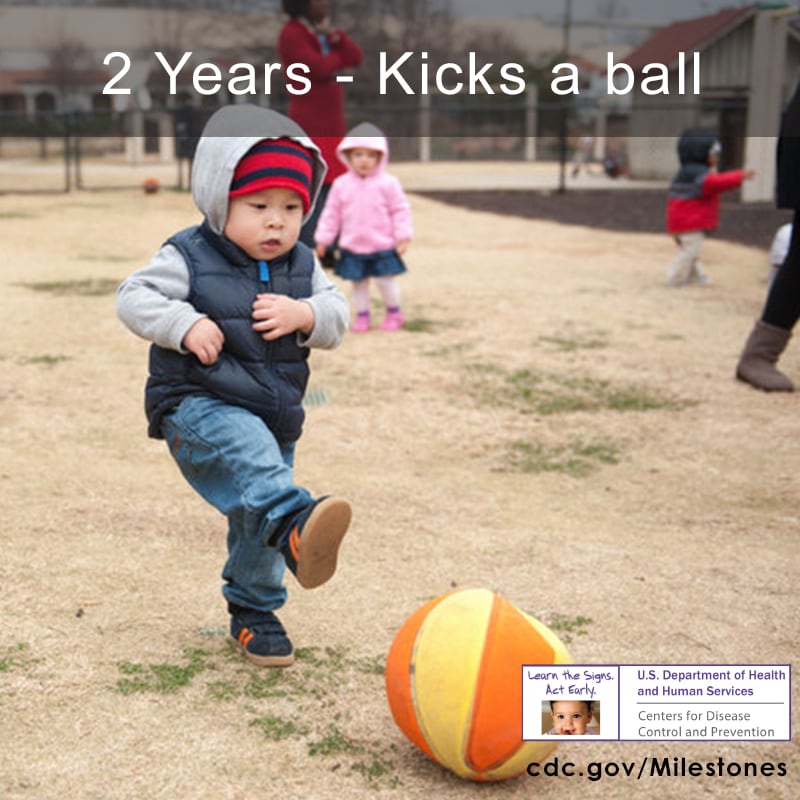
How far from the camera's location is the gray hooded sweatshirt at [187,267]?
132 inches

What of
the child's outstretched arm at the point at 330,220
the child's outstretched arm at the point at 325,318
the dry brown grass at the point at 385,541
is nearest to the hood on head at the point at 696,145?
the dry brown grass at the point at 385,541

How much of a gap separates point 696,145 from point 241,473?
371 inches

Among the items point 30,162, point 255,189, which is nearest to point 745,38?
point 30,162

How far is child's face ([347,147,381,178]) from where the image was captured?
354 inches

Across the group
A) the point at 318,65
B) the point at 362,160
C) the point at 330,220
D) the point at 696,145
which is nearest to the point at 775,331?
the point at 362,160

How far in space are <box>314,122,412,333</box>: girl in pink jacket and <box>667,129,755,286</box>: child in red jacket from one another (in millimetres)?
3752

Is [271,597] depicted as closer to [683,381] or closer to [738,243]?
[683,381]

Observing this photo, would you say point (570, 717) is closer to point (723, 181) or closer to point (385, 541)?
point (385, 541)

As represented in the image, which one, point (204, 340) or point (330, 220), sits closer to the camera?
point (204, 340)

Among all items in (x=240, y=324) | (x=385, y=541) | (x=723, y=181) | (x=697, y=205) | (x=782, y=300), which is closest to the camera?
(x=240, y=324)

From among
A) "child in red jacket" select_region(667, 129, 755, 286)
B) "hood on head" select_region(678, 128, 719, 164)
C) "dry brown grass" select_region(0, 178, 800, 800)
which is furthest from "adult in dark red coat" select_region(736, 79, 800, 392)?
"hood on head" select_region(678, 128, 719, 164)

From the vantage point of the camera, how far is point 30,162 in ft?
120

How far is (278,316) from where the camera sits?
344 centimetres

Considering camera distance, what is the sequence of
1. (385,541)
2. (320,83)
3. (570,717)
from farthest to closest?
1. (320,83)
2. (385,541)
3. (570,717)
